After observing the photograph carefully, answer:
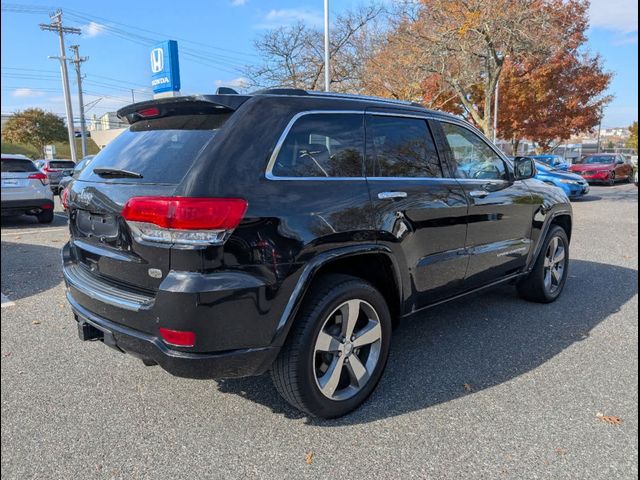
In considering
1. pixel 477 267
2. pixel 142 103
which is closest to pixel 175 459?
pixel 142 103

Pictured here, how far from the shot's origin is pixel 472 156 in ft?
13.0

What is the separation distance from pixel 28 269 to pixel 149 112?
15.0 ft

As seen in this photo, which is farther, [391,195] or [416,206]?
[416,206]

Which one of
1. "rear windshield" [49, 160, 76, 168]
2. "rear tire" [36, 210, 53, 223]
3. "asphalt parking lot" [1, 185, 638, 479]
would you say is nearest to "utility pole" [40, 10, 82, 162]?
"rear windshield" [49, 160, 76, 168]

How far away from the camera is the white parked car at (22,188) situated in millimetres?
10266

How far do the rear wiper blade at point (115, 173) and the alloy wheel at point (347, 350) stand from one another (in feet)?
A: 4.32

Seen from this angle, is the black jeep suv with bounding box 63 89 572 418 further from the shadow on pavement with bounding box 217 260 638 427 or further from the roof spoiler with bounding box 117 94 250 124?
the shadow on pavement with bounding box 217 260 638 427

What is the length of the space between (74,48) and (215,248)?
150ft

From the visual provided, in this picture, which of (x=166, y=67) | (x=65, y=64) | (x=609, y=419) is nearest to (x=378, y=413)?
(x=609, y=419)

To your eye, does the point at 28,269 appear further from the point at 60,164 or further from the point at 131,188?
the point at 60,164

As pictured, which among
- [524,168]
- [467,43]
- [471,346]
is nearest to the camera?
[471,346]

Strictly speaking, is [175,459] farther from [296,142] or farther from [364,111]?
[364,111]

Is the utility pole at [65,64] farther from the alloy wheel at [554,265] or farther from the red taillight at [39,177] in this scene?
the alloy wheel at [554,265]

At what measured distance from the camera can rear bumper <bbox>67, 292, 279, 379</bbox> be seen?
2332 millimetres
